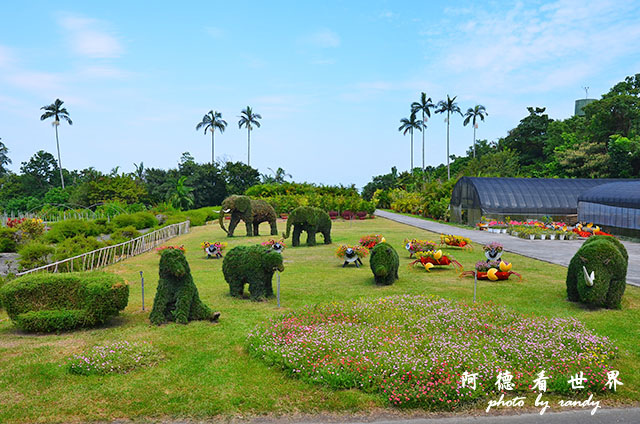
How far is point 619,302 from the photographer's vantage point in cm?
985

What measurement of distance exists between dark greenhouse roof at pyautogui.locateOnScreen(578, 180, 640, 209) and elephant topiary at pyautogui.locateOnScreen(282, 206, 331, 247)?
17719 mm

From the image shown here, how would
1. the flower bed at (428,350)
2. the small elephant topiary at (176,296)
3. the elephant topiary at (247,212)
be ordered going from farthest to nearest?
1. the elephant topiary at (247,212)
2. the small elephant topiary at (176,296)
3. the flower bed at (428,350)

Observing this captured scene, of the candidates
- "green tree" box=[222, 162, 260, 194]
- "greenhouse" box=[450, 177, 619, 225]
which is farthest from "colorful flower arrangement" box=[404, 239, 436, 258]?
"green tree" box=[222, 162, 260, 194]

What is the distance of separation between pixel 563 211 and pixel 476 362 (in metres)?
29.6

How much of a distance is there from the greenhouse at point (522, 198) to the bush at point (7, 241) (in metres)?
29.6

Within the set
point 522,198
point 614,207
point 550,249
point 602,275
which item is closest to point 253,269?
point 602,275

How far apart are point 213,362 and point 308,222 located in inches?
Result: 539

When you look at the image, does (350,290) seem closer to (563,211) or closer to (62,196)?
(563,211)

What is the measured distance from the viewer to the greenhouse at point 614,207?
2469 cm

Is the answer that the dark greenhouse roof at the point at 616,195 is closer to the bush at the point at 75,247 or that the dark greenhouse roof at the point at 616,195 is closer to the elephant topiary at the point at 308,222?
the elephant topiary at the point at 308,222

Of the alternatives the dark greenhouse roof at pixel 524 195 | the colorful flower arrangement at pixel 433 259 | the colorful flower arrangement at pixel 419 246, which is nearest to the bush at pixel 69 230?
the colorful flower arrangement at pixel 419 246

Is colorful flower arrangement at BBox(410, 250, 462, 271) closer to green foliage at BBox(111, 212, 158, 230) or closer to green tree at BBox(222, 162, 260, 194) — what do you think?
green foliage at BBox(111, 212, 158, 230)

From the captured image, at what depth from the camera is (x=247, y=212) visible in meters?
25.1

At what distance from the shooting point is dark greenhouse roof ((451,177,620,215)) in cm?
3158
